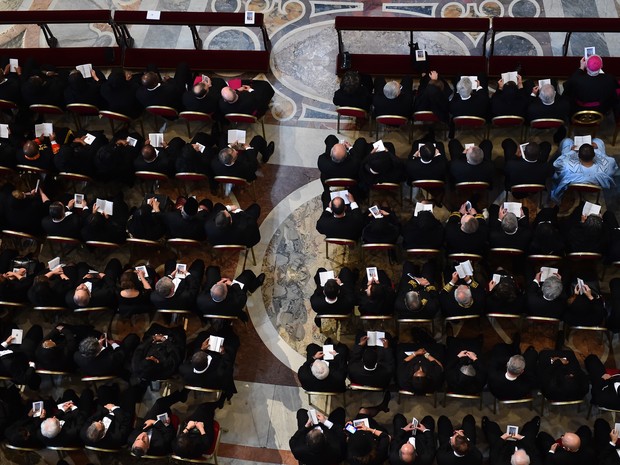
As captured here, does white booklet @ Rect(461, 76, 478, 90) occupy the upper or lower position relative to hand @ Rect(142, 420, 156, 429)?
upper

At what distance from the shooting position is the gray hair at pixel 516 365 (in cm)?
838

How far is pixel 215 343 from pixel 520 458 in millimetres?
4008

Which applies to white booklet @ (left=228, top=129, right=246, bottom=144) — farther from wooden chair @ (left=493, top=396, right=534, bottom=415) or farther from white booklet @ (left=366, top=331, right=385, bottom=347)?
wooden chair @ (left=493, top=396, right=534, bottom=415)

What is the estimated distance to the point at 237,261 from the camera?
10.5 metres

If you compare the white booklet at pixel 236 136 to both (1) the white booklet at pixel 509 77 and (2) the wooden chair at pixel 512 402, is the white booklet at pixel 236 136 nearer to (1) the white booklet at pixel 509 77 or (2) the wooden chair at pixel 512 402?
(1) the white booklet at pixel 509 77

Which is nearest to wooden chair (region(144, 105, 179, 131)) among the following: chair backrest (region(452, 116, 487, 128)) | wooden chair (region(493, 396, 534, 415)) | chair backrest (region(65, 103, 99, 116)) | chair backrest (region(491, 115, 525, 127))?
chair backrest (region(65, 103, 99, 116))

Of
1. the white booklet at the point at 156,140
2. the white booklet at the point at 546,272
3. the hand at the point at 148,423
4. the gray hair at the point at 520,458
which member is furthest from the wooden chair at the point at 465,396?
the white booklet at the point at 156,140

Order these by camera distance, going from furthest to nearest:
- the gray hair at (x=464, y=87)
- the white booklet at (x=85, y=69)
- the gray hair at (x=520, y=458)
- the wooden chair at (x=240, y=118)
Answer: the white booklet at (x=85, y=69) < the wooden chair at (x=240, y=118) < the gray hair at (x=464, y=87) < the gray hair at (x=520, y=458)

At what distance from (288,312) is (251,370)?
977 millimetres

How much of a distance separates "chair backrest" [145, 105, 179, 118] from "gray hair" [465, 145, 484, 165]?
4433mm

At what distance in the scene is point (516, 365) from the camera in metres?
8.38

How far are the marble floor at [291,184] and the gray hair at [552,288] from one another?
111cm

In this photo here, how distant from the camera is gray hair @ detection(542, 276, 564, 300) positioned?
8711 mm

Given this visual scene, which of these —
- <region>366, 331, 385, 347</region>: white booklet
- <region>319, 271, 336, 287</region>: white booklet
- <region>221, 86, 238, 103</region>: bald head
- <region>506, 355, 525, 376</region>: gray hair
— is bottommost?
<region>366, 331, 385, 347</region>: white booklet
